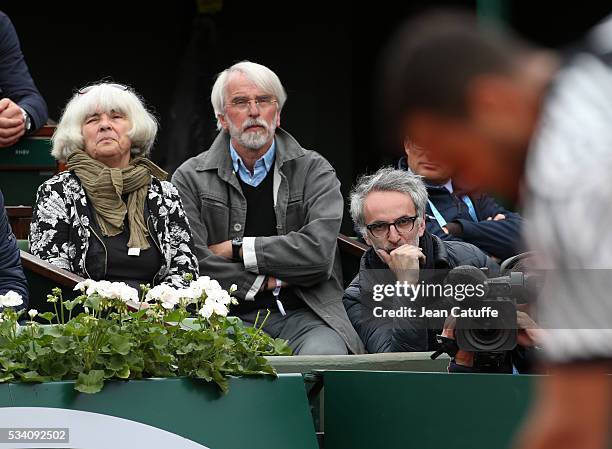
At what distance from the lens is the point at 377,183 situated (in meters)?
5.58

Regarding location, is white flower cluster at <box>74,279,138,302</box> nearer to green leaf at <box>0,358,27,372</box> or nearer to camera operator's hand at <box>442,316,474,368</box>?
green leaf at <box>0,358,27,372</box>

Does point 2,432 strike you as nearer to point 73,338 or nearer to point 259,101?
point 73,338

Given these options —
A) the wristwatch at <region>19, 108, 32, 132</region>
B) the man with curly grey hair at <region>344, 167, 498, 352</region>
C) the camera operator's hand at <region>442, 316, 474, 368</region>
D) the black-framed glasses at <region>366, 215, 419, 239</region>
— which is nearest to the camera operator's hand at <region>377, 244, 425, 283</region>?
the man with curly grey hair at <region>344, 167, 498, 352</region>

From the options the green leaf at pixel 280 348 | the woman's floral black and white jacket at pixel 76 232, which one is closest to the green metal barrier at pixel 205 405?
the green leaf at pixel 280 348

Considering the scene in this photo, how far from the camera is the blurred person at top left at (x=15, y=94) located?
6.36m

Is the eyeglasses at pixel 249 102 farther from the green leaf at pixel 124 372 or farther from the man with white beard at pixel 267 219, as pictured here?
the green leaf at pixel 124 372

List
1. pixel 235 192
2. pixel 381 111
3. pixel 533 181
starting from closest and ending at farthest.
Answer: pixel 533 181 → pixel 381 111 → pixel 235 192

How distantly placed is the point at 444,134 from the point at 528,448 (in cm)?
45

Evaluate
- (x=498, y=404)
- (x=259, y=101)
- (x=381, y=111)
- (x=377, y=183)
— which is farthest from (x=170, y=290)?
(x=381, y=111)

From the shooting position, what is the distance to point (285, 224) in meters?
5.98

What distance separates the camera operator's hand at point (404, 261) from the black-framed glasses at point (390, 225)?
0.24 m

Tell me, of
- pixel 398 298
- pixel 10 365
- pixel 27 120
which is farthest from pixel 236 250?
pixel 10 365

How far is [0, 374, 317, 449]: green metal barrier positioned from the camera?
4.01 m

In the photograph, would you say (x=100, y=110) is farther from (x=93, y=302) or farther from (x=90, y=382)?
(x=90, y=382)
